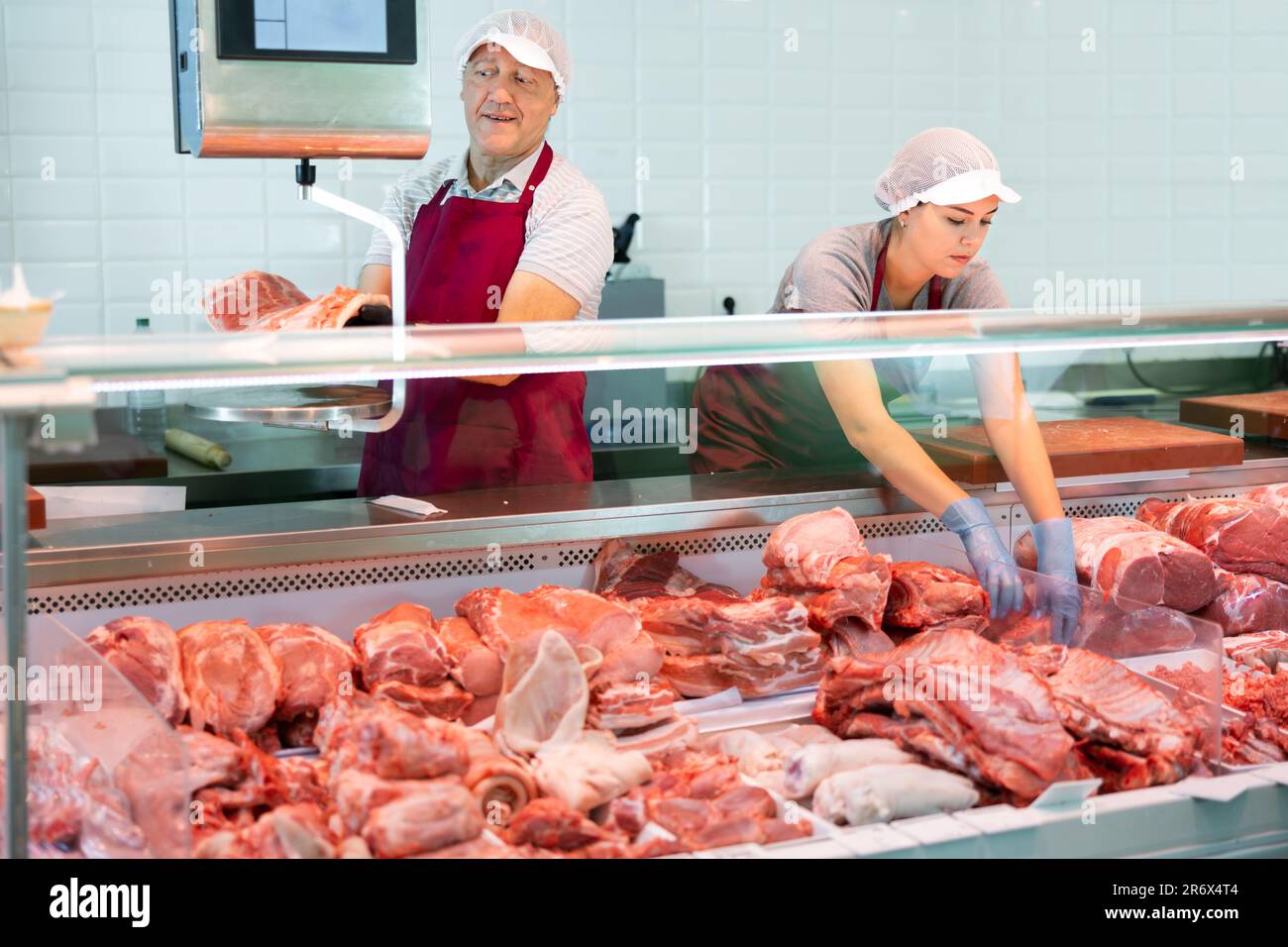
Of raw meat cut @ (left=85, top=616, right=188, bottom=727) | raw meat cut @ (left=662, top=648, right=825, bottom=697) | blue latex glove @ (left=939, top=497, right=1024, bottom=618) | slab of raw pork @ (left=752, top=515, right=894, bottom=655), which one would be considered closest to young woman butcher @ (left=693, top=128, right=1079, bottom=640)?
blue latex glove @ (left=939, top=497, right=1024, bottom=618)

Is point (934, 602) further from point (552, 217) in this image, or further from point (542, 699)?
point (552, 217)

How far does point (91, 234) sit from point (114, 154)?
0.30m

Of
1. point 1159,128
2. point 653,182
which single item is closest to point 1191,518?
point 653,182

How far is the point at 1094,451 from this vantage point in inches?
119

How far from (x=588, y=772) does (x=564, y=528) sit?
2.27 feet

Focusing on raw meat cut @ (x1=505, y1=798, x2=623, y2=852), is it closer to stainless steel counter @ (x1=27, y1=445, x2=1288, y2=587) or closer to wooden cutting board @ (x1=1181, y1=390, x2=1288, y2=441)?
stainless steel counter @ (x1=27, y1=445, x2=1288, y2=587)

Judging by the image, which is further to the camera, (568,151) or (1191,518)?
(568,151)

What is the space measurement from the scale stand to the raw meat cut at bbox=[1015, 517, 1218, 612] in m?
1.43

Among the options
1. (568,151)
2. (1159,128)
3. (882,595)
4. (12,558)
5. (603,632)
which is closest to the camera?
(12,558)

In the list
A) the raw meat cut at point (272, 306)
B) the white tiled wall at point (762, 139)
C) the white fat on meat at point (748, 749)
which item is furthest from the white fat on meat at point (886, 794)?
the white tiled wall at point (762, 139)

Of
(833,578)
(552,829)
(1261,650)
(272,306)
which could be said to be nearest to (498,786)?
(552,829)

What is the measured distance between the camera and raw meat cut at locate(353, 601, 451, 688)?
2.17 meters

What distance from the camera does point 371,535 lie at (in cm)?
239

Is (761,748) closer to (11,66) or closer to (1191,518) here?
(1191,518)
